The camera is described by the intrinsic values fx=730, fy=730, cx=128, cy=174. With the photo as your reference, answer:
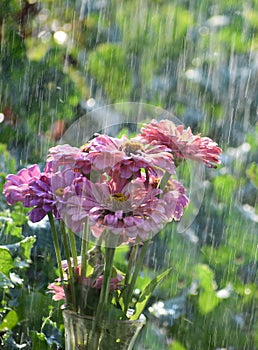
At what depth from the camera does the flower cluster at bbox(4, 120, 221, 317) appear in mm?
710

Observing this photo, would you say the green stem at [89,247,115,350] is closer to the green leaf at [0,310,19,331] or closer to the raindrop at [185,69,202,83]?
the green leaf at [0,310,19,331]

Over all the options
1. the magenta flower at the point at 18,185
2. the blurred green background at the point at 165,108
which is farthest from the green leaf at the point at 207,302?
the magenta flower at the point at 18,185

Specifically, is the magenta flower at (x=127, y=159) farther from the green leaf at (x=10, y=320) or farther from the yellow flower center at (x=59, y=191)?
the green leaf at (x=10, y=320)

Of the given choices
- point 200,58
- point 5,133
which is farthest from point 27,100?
point 200,58

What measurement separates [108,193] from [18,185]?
11 centimetres

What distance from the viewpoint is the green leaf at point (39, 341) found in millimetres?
939

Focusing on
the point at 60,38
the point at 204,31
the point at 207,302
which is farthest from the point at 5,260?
the point at 204,31

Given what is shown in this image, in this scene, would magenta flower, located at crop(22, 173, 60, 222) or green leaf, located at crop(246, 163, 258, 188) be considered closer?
magenta flower, located at crop(22, 173, 60, 222)

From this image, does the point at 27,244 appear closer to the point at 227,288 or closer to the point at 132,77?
the point at 227,288

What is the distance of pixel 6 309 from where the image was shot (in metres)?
1.08

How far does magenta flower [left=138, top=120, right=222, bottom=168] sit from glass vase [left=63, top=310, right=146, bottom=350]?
0.59ft

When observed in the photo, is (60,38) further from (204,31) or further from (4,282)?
(4,282)

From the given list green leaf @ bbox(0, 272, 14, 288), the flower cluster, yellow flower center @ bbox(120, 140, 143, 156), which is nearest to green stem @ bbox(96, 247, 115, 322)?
the flower cluster

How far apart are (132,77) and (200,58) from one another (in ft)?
0.62
